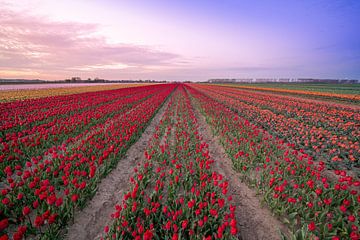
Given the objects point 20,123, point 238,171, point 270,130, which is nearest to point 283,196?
point 238,171

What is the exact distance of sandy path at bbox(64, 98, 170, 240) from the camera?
3154mm

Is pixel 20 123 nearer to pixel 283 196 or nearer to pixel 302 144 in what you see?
pixel 283 196

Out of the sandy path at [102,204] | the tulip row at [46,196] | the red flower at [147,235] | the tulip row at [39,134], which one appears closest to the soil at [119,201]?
the sandy path at [102,204]

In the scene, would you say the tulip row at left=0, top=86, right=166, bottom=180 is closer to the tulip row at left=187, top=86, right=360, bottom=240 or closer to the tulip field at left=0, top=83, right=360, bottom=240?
the tulip field at left=0, top=83, right=360, bottom=240

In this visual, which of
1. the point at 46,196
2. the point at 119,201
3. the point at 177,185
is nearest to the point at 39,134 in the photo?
the point at 46,196

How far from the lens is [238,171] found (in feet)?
18.2

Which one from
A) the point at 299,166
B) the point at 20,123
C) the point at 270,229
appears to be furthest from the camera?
the point at 20,123

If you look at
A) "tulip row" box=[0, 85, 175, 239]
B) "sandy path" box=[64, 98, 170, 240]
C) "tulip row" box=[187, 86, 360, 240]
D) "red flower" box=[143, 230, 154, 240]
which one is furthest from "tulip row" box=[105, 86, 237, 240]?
"tulip row" box=[187, 86, 360, 240]

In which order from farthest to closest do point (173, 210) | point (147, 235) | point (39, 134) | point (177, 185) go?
point (39, 134), point (177, 185), point (173, 210), point (147, 235)

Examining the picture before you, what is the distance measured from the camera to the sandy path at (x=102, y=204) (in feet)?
10.3

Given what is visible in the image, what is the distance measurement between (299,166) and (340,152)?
10.7 ft

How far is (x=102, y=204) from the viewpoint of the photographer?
3.91m

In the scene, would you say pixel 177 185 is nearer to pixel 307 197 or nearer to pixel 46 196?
pixel 46 196

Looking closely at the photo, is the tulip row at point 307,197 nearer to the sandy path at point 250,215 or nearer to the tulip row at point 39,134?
the sandy path at point 250,215
